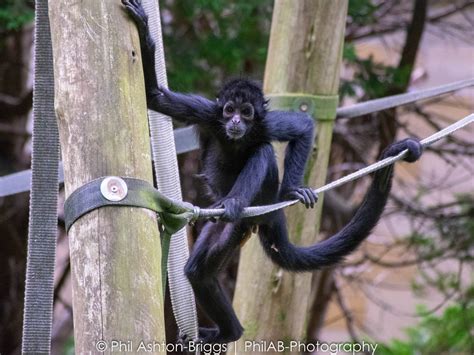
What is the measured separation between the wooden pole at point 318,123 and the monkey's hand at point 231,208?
57.3 inches

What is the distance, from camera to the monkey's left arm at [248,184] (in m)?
4.04

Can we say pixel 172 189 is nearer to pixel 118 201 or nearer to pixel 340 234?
pixel 340 234

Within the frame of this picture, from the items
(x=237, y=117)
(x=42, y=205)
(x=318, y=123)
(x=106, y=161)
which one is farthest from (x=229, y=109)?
(x=106, y=161)

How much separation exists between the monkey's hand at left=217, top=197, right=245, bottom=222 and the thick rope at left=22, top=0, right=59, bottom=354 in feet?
2.48

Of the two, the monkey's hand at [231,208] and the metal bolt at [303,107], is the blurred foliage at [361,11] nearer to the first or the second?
the metal bolt at [303,107]

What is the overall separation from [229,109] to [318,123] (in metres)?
1.04

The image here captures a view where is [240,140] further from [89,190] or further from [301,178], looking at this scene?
[89,190]

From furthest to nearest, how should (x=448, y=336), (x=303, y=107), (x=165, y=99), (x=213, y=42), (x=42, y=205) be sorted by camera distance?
(x=448, y=336) → (x=213, y=42) → (x=303, y=107) → (x=165, y=99) → (x=42, y=205)

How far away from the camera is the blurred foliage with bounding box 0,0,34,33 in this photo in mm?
6738

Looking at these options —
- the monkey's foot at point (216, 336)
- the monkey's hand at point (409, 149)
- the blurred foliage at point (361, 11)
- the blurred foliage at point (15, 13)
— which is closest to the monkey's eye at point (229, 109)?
the monkey's hand at point (409, 149)

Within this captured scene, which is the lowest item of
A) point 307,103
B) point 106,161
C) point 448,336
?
point 448,336

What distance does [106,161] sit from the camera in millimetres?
3240

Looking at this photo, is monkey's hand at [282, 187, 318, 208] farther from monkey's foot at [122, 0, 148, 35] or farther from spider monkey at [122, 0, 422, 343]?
monkey's foot at [122, 0, 148, 35]

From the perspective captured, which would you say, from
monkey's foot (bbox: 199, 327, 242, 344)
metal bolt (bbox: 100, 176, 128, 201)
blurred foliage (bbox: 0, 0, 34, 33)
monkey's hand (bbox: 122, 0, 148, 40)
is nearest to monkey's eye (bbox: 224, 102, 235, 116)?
monkey's hand (bbox: 122, 0, 148, 40)
